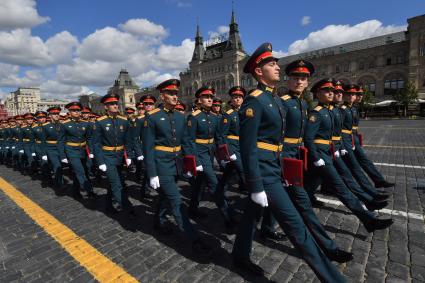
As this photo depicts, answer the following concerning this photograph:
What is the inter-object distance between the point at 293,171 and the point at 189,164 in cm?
159

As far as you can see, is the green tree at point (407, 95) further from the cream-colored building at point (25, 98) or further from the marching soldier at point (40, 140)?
the cream-colored building at point (25, 98)

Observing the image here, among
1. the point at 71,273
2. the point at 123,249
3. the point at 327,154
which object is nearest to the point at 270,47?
the point at 327,154

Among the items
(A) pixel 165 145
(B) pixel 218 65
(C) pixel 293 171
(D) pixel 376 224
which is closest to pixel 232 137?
(A) pixel 165 145

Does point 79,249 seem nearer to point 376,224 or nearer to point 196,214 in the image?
point 196,214

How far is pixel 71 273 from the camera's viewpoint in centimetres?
304

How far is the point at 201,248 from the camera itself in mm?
3162

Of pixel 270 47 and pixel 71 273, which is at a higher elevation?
pixel 270 47

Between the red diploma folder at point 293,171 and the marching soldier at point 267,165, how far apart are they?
0.09 metres

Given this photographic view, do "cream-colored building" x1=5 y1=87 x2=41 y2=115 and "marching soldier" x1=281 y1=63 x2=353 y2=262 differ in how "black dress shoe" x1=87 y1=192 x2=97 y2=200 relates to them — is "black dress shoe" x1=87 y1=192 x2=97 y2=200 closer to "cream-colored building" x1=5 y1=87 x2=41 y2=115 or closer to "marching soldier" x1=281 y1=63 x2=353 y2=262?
"marching soldier" x1=281 y1=63 x2=353 y2=262

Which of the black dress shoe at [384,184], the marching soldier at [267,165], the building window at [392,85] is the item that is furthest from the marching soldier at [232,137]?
the building window at [392,85]

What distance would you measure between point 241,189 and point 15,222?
4.38 metres

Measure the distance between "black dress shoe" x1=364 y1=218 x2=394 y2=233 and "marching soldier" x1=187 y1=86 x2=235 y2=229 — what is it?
6.08 feet

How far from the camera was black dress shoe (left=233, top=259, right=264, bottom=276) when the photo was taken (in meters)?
2.81

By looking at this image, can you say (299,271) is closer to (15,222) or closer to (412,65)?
(15,222)
